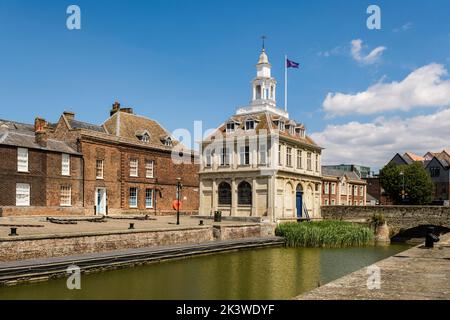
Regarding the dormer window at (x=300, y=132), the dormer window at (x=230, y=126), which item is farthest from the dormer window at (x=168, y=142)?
the dormer window at (x=300, y=132)

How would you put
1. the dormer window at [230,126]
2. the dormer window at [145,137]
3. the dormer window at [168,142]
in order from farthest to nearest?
the dormer window at [168,142] < the dormer window at [145,137] < the dormer window at [230,126]

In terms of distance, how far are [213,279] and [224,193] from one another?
24.9 metres

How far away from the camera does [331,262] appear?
27.8 m

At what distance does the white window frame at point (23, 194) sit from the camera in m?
35.9

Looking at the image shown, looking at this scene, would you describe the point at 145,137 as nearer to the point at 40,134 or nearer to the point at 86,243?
the point at 40,134

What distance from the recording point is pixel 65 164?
40062 millimetres

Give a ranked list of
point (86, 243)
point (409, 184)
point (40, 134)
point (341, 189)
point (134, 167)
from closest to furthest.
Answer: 1. point (86, 243)
2. point (40, 134)
3. point (134, 167)
4. point (409, 184)
5. point (341, 189)

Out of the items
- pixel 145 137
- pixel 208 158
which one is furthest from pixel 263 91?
pixel 145 137

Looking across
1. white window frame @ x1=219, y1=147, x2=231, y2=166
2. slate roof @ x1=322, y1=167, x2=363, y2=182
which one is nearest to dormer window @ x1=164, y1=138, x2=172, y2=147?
white window frame @ x1=219, y1=147, x2=231, y2=166

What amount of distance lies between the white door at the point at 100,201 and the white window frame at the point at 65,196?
304 cm

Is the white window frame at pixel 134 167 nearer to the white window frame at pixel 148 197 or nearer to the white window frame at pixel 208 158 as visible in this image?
the white window frame at pixel 148 197

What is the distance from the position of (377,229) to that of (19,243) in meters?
36.5

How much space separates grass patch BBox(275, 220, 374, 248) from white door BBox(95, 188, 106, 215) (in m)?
16.8

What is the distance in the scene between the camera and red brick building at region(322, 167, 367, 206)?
65.9m
